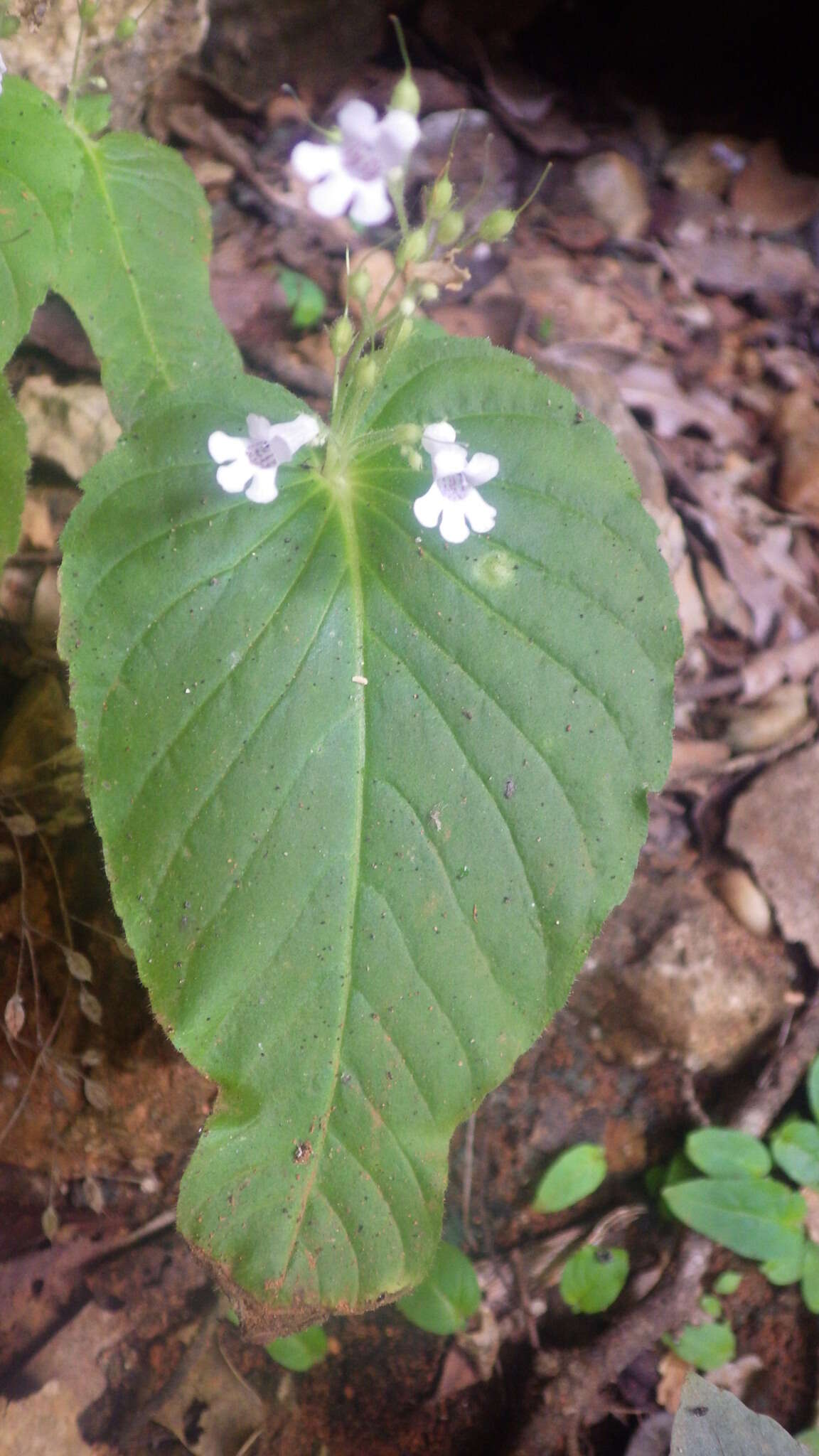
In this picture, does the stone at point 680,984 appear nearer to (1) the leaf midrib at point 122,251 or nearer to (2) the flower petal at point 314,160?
(1) the leaf midrib at point 122,251

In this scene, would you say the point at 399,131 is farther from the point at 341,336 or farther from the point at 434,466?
the point at 434,466

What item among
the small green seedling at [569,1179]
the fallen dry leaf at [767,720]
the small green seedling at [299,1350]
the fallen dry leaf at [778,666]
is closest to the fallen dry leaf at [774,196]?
the fallen dry leaf at [778,666]

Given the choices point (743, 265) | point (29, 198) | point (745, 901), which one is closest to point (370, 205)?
point (29, 198)

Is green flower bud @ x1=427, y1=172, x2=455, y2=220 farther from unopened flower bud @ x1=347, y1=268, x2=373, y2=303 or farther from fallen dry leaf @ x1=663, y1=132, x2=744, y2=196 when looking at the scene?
fallen dry leaf @ x1=663, y1=132, x2=744, y2=196

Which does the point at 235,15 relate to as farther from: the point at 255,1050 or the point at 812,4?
the point at 255,1050

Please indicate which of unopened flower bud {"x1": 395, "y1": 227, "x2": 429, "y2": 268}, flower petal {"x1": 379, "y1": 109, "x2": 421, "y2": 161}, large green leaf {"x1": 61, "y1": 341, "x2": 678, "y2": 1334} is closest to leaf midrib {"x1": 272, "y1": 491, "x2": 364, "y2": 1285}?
large green leaf {"x1": 61, "y1": 341, "x2": 678, "y2": 1334}

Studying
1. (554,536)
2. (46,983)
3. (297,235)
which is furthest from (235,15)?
(46,983)
